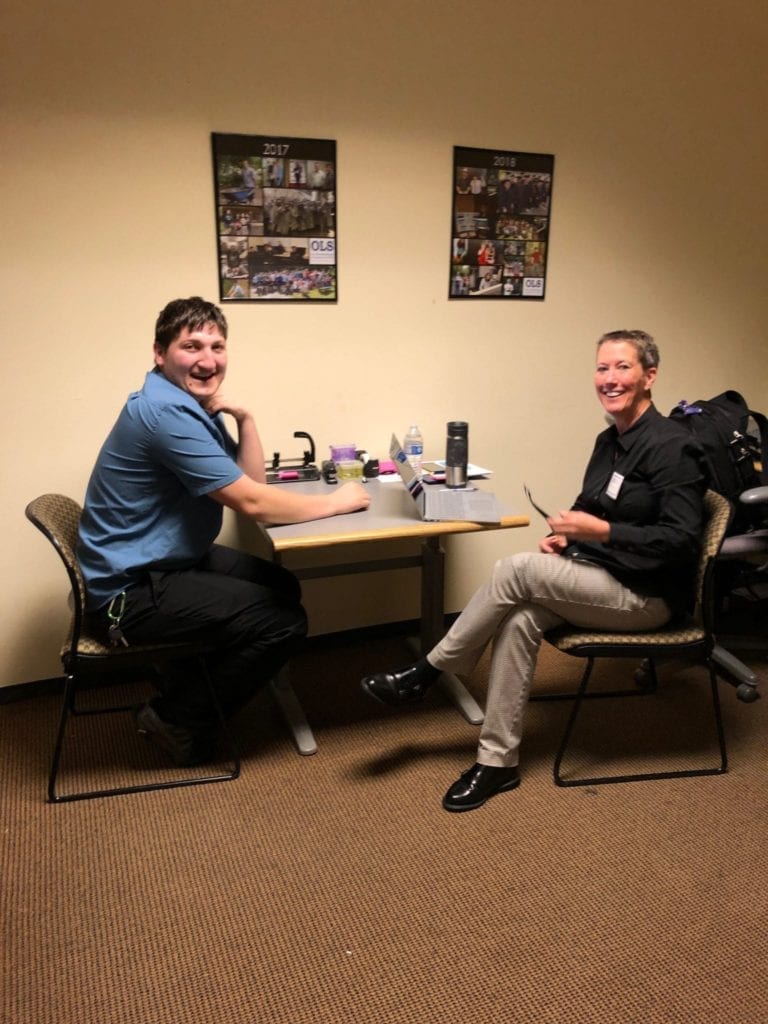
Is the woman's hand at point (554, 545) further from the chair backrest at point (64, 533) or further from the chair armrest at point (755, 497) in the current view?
the chair backrest at point (64, 533)

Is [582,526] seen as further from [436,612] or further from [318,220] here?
[318,220]

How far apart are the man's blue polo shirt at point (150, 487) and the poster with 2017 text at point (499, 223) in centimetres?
129

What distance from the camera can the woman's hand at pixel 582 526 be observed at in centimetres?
204

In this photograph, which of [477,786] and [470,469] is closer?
[477,786]

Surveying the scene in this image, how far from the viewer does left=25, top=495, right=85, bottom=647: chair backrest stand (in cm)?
192

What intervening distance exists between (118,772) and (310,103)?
2244 mm

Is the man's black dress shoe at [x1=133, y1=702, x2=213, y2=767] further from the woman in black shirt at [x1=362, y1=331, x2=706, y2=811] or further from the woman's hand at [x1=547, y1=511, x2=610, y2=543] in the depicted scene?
the woman's hand at [x1=547, y1=511, x2=610, y2=543]

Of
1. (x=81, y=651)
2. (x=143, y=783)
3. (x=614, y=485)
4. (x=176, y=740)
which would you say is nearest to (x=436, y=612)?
(x=614, y=485)

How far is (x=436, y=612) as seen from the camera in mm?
2729

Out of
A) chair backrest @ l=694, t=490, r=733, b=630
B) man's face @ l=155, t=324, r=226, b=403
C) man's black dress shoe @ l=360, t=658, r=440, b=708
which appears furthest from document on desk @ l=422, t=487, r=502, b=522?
man's face @ l=155, t=324, r=226, b=403

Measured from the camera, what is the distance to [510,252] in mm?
2922

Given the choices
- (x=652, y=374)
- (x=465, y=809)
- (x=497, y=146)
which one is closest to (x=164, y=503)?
(x=465, y=809)

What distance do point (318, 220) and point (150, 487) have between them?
118 cm

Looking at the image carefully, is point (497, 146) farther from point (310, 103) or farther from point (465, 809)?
point (465, 809)
